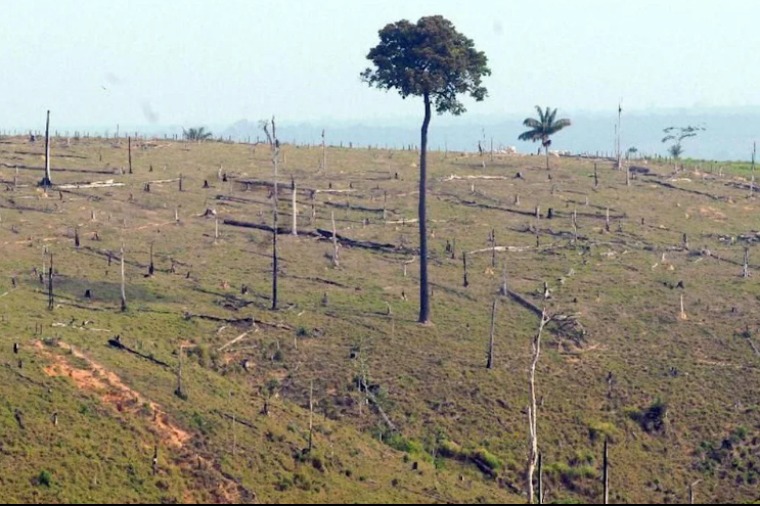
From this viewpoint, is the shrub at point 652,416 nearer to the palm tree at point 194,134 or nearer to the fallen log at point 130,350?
the fallen log at point 130,350

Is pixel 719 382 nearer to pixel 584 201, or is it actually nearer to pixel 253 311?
pixel 253 311

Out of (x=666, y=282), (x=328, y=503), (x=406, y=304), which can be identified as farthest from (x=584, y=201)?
(x=328, y=503)

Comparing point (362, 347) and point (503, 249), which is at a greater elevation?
point (503, 249)

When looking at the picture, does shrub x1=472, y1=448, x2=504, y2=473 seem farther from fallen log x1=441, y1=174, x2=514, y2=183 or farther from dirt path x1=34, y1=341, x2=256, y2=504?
fallen log x1=441, y1=174, x2=514, y2=183

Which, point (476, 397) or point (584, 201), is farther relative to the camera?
point (584, 201)

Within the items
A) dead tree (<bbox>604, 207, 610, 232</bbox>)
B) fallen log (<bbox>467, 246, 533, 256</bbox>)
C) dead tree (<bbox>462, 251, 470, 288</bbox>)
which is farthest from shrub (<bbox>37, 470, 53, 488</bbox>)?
dead tree (<bbox>604, 207, 610, 232</bbox>)

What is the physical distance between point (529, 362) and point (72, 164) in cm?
4232

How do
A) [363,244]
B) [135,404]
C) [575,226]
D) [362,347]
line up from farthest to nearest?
[575,226] < [363,244] < [362,347] < [135,404]

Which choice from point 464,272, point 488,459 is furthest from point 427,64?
point 488,459

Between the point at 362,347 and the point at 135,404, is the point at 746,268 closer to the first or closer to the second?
the point at 362,347

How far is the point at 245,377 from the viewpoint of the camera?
170ft

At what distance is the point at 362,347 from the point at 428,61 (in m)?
14.0

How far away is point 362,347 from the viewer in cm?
5631

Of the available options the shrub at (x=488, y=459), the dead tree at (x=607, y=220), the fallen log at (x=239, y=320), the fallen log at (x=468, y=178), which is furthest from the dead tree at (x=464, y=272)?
the fallen log at (x=468, y=178)
